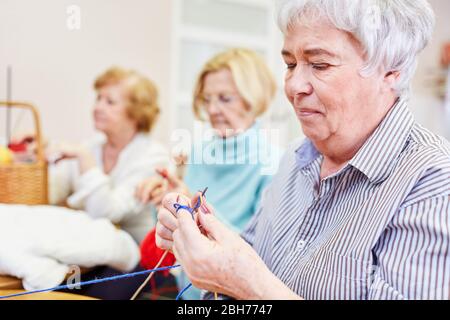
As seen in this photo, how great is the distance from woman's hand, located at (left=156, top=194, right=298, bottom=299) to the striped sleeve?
0.13 meters

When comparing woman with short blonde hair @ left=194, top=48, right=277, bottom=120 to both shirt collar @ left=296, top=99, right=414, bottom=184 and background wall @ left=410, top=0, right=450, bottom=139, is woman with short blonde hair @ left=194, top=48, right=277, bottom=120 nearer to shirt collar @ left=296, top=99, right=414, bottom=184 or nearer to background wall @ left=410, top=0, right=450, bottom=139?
shirt collar @ left=296, top=99, right=414, bottom=184

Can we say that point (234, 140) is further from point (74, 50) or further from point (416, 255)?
point (416, 255)

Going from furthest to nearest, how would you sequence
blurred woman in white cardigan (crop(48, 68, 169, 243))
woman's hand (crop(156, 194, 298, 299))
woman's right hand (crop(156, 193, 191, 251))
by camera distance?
blurred woman in white cardigan (crop(48, 68, 169, 243)) → woman's right hand (crop(156, 193, 191, 251)) → woman's hand (crop(156, 194, 298, 299))

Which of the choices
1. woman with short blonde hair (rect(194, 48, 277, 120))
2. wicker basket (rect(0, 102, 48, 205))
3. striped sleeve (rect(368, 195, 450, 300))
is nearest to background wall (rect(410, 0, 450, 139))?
woman with short blonde hair (rect(194, 48, 277, 120))

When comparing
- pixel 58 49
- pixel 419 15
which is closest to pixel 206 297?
pixel 419 15

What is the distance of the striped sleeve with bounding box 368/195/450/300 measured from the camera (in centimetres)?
59

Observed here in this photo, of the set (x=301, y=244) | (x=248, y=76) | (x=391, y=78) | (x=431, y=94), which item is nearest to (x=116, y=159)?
(x=248, y=76)

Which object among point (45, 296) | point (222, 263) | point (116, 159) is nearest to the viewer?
point (222, 263)

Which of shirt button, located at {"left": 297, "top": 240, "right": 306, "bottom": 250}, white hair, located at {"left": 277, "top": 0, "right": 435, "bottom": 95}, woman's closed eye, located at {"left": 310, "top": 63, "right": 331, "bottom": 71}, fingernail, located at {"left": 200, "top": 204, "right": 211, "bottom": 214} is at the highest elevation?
white hair, located at {"left": 277, "top": 0, "right": 435, "bottom": 95}

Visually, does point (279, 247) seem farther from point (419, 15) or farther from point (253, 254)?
point (419, 15)

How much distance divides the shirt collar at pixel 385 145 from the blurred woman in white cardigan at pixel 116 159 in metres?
0.89

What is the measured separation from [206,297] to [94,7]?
2.12 ft

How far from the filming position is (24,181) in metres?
1.27

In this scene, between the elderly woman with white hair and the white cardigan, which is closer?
the elderly woman with white hair
